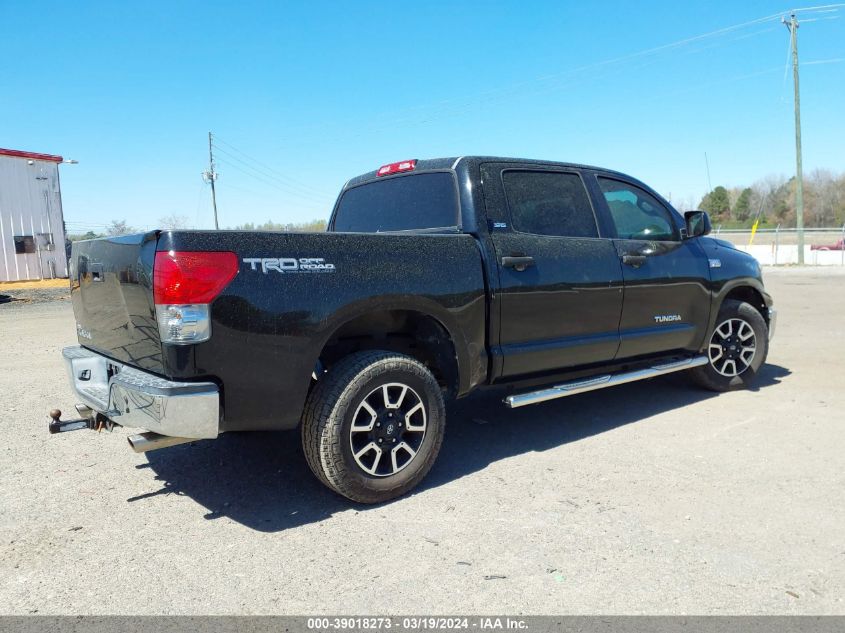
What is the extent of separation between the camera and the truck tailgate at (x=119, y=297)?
3.09 m

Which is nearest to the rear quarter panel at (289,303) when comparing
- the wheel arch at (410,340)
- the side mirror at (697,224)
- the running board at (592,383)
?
the wheel arch at (410,340)

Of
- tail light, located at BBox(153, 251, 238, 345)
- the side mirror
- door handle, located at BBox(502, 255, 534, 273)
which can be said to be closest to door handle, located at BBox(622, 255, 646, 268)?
the side mirror

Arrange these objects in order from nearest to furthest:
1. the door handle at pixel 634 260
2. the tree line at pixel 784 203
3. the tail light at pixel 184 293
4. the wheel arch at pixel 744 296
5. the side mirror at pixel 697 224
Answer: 1. the tail light at pixel 184 293
2. the door handle at pixel 634 260
3. the side mirror at pixel 697 224
4. the wheel arch at pixel 744 296
5. the tree line at pixel 784 203

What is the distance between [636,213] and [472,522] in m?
3.03

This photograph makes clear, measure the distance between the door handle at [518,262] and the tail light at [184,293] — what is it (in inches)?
73.1

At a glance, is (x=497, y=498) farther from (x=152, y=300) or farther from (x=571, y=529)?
(x=152, y=300)

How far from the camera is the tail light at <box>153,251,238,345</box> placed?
2.95m

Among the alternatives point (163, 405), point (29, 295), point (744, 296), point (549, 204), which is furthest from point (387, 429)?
point (29, 295)

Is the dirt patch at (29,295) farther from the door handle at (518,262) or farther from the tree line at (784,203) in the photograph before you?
the tree line at (784,203)

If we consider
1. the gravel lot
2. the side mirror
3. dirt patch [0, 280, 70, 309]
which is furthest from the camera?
dirt patch [0, 280, 70, 309]

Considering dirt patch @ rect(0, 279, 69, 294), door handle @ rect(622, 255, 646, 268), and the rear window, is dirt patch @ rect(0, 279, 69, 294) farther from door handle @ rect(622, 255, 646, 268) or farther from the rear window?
door handle @ rect(622, 255, 646, 268)

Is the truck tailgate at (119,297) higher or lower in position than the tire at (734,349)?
higher

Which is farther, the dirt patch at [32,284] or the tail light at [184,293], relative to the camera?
the dirt patch at [32,284]

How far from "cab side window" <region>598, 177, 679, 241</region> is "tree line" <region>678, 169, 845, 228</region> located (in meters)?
71.4
